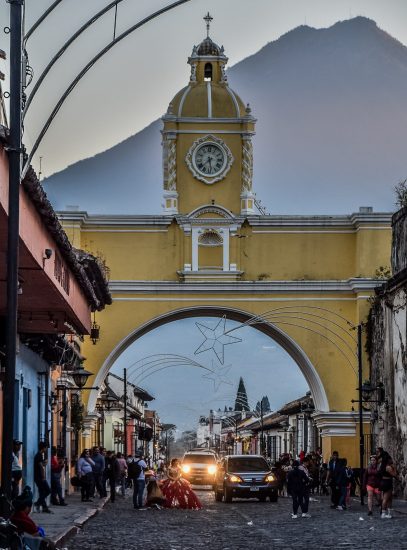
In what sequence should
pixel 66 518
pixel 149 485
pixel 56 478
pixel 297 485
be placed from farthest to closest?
1. pixel 149 485
2. pixel 56 478
3. pixel 297 485
4. pixel 66 518

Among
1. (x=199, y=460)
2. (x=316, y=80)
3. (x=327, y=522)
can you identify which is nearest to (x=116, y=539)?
(x=327, y=522)

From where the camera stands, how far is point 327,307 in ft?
144

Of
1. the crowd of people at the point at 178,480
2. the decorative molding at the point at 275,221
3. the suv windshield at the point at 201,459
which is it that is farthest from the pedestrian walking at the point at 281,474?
the suv windshield at the point at 201,459

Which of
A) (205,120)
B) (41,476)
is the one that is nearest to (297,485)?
(41,476)

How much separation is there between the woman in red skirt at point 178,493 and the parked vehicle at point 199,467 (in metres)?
21.1

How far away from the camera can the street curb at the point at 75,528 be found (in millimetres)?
17945

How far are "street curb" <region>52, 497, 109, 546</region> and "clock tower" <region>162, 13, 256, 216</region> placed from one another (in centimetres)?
1665

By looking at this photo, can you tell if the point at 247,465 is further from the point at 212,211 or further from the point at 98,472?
the point at 212,211

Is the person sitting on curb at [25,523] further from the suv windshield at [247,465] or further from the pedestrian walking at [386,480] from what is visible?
the suv windshield at [247,465]

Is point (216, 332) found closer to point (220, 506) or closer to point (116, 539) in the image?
point (220, 506)

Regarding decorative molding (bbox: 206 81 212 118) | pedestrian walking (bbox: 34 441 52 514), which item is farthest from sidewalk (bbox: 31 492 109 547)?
decorative molding (bbox: 206 81 212 118)

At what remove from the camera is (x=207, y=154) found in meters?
44.5

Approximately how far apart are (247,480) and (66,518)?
441 inches

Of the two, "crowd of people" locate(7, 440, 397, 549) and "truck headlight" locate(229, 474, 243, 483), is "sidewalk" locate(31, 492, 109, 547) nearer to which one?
"crowd of people" locate(7, 440, 397, 549)
